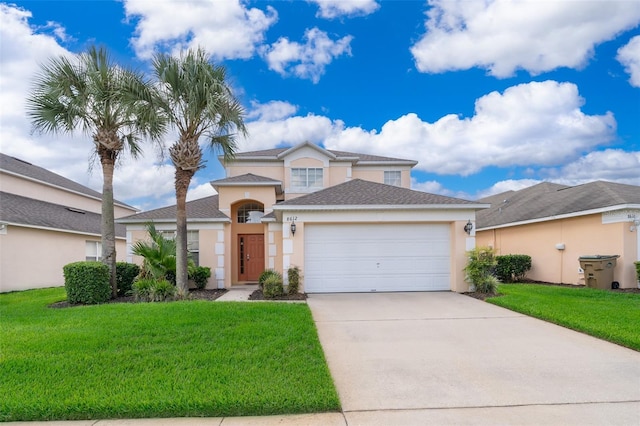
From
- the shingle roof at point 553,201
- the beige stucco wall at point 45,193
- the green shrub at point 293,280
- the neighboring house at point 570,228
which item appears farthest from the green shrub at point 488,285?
the beige stucco wall at point 45,193

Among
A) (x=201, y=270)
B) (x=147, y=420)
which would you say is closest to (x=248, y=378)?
(x=147, y=420)

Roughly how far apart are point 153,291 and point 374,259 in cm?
700

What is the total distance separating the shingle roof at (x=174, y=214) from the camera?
15414 millimetres

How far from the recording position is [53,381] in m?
4.68

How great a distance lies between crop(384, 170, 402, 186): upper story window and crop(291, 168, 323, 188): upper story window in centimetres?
420

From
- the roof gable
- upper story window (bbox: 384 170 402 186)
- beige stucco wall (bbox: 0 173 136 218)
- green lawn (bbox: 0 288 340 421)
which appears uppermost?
the roof gable

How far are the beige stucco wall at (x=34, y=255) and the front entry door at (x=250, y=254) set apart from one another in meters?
8.64

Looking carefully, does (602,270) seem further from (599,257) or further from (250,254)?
(250,254)

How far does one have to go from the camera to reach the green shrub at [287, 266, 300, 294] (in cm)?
1183

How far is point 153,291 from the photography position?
1080cm

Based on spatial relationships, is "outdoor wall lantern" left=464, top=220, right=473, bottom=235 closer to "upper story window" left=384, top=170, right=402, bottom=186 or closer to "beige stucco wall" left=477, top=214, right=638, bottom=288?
"beige stucco wall" left=477, top=214, right=638, bottom=288

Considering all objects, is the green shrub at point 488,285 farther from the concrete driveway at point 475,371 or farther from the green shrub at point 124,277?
the green shrub at point 124,277

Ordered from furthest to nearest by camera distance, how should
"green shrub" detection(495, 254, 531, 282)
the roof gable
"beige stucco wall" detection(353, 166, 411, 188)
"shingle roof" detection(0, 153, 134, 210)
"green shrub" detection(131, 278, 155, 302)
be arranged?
"beige stucco wall" detection(353, 166, 411, 188) < the roof gable < "shingle roof" detection(0, 153, 134, 210) < "green shrub" detection(495, 254, 531, 282) < "green shrub" detection(131, 278, 155, 302)

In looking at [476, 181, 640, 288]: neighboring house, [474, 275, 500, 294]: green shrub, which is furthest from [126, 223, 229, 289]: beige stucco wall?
[476, 181, 640, 288]: neighboring house
